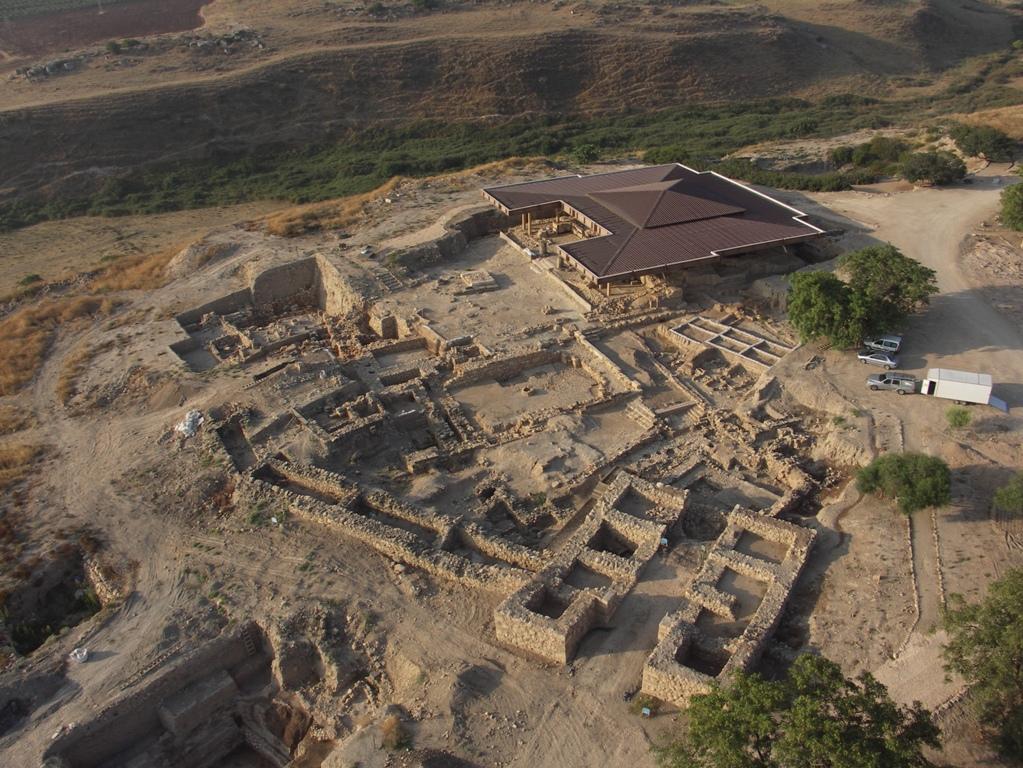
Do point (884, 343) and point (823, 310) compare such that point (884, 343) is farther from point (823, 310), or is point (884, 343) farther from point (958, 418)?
point (958, 418)

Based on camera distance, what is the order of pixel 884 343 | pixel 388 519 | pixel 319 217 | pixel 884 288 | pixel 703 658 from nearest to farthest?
pixel 703 658
pixel 388 519
pixel 884 343
pixel 884 288
pixel 319 217

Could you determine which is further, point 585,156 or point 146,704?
point 585,156

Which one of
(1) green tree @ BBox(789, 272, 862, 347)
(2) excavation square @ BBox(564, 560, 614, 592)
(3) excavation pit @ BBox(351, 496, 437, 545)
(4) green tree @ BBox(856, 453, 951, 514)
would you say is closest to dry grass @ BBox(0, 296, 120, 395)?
(3) excavation pit @ BBox(351, 496, 437, 545)

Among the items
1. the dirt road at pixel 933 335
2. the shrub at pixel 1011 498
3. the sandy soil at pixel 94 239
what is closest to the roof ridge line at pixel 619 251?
the dirt road at pixel 933 335

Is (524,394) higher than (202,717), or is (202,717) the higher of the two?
(524,394)

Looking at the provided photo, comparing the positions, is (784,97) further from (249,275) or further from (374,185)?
(249,275)

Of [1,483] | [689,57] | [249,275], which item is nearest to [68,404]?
[1,483]

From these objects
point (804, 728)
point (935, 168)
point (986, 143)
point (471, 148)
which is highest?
point (804, 728)

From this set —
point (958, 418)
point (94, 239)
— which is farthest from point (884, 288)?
point (94, 239)
